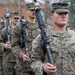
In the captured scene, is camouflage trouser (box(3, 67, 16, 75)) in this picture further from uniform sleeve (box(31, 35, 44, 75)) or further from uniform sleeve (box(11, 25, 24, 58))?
uniform sleeve (box(31, 35, 44, 75))

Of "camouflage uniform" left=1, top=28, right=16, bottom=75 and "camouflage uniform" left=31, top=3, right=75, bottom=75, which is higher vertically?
"camouflage uniform" left=31, top=3, right=75, bottom=75

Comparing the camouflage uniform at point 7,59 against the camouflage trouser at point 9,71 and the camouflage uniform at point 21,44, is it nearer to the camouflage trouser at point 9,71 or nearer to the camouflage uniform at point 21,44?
the camouflage trouser at point 9,71

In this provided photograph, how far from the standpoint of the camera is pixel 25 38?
8805mm

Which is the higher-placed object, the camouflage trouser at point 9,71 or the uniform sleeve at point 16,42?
the uniform sleeve at point 16,42

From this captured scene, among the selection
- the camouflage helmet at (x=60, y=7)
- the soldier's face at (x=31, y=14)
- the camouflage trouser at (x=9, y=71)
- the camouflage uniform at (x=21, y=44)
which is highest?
the camouflage helmet at (x=60, y=7)

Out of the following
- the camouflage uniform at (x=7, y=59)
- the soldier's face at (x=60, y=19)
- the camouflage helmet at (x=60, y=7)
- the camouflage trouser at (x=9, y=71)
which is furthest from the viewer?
the camouflage uniform at (x=7, y=59)

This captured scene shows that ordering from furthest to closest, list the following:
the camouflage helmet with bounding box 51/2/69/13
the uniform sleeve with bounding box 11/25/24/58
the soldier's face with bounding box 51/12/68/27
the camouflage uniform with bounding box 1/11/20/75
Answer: the camouflage uniform with bounding box 1/11/20/75 → the uniform sleeve with bounding box 11/25/24/58 → the camouflage helmet with bounding box 51/2/69/13 → the soldier's face with bounding box 51/12/68/27

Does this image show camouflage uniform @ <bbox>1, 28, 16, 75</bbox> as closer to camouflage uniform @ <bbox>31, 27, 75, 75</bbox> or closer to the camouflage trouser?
the camouflage trouser

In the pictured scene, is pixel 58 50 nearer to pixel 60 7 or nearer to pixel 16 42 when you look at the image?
pixel 60 7

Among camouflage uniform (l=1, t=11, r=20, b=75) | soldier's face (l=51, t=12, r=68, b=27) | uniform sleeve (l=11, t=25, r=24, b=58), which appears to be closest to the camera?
soldier's face (l=51, t=12, r=68, b=27)

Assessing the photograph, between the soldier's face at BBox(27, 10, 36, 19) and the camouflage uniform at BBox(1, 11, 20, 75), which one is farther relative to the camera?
the camouflage uniform at BBox(1, 11, 20, 75)

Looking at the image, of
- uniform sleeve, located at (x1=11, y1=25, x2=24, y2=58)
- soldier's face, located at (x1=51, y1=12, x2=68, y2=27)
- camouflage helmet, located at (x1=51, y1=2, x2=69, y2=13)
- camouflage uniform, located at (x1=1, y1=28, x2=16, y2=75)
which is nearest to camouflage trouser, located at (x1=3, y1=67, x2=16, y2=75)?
camouflage uniform, located at (x1=1, y1=28, x2=16, y2=75)

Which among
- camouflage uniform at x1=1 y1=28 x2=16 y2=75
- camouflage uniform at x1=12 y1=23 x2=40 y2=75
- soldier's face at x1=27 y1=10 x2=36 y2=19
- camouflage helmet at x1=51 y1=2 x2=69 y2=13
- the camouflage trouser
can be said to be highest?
camouflage helmet at x1=51 y1=2 x2=69 y2=13

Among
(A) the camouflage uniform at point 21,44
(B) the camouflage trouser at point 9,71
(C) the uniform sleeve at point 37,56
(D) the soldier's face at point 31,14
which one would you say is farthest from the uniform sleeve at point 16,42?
(C) the uniform sleeve at point 37,56
